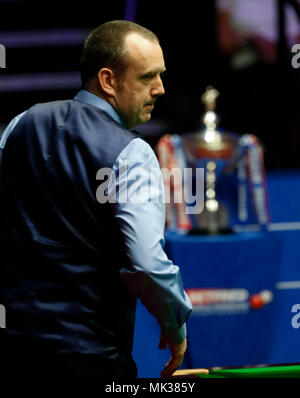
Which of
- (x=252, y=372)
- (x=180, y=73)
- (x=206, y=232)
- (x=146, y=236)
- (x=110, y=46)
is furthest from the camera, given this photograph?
(x=180, y=73)

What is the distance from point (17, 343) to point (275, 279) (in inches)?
91.9

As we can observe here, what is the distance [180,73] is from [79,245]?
9.59ft

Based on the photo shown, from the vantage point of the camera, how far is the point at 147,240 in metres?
1.38

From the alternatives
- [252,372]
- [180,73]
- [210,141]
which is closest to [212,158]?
[210,141]

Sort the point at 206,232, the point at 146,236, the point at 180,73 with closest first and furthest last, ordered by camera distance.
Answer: the point at 146,236 < the point at 206,232 < the point at 180,73

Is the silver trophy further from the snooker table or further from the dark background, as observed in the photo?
the snooker table

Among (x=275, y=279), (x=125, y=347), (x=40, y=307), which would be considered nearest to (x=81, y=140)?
(x=40, y=307)

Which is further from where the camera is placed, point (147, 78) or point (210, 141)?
point (210, 141)

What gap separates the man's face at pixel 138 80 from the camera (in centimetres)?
153

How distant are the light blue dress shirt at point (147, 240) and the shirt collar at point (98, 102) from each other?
12 centimetres

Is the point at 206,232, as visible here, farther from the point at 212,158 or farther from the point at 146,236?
the point at 146,236

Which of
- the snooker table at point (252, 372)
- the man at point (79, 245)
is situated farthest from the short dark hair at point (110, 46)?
the snooker table at point (252, 372)

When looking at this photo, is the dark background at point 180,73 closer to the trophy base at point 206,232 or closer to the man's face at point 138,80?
the trophy base at point 206,232
